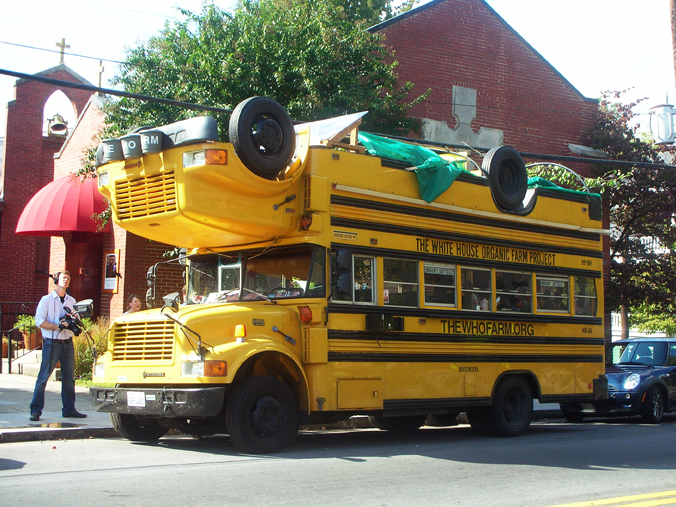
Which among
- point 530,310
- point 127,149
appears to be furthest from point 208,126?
point 530,310

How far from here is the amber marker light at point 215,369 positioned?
7.88 meters

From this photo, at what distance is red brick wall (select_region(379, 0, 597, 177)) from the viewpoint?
21328 millimetres

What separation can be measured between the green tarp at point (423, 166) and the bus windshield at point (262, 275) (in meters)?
1.90

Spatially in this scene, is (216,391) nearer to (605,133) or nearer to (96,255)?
(96,255)

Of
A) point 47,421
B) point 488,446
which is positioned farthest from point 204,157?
point 488,446

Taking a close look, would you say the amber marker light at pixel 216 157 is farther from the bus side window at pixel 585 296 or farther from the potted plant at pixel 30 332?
the potted plant at pixel 30 332

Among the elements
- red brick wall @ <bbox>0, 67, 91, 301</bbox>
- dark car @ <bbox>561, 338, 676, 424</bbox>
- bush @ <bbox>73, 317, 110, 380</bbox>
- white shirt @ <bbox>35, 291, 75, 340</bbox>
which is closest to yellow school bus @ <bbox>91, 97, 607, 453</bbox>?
white shirt @ <bbox>35, 291, 75, 340</bbox>

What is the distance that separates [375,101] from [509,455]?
9376 mm

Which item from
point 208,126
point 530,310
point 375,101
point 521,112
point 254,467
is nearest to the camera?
point 254,467

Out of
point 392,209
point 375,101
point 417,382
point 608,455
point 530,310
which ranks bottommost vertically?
point 608,455

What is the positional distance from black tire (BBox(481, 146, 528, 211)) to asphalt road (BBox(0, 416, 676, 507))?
3.38 meters

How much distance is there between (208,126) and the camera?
8.16 meters

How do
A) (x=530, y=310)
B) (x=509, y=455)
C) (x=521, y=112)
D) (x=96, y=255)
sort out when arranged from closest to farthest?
(x=509, y=455)
(x=530, y=310)
(x=96, y=255)
(x=521, y=112)

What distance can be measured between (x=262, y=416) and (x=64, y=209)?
37.0 feet
